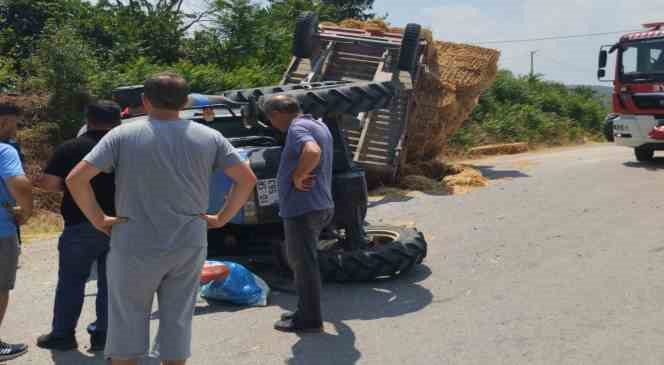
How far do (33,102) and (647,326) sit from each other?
31.0 feet

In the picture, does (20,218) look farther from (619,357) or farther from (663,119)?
(663,119)

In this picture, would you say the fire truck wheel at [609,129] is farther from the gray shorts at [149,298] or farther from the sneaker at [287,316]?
the gray shorts at [149,298]

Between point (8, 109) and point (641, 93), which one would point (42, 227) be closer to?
point (8, 109)

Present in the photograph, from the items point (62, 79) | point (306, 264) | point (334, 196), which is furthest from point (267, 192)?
point (62, 79)

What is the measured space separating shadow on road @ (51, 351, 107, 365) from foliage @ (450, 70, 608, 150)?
15380 millimetres

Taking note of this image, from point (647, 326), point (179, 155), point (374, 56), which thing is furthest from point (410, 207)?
point (179, 155)

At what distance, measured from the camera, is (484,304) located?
5676mm

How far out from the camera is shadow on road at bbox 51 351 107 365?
182 inches

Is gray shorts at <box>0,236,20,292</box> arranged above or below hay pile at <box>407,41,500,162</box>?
below

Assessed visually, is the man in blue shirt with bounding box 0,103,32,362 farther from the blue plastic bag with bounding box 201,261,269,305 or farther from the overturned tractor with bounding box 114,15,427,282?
the overturned tractor with bounding box 114,15,427,282

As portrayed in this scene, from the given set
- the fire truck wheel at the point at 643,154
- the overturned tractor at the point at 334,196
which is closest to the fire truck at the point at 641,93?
the fire truck wheel at the point at 643,154

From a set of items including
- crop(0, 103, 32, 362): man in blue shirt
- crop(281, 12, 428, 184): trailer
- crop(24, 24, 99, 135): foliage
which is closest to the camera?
crop(0, 103, 32, 362): man in blue shirt

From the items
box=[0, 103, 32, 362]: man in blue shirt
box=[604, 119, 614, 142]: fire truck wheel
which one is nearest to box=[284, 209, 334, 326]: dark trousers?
box=[0, 103, 32, 362]: man in blue shirt

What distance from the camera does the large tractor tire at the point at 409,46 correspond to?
10.0m
